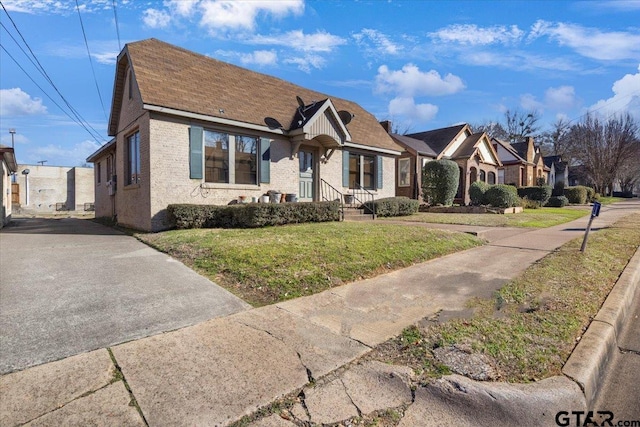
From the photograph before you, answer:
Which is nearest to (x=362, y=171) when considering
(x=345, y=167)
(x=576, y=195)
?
(x=345, y=167)

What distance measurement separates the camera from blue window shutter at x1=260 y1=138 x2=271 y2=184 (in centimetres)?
1294

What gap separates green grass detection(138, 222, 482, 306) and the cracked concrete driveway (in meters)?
0.38

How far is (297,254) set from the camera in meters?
6.23

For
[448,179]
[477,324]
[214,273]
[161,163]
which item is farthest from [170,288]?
[448,179]

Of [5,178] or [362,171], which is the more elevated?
[362,171]

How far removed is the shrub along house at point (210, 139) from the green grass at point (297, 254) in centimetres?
287

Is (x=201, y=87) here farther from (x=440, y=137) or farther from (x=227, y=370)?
(x=440, y=137)

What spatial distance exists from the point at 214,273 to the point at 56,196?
135 ft

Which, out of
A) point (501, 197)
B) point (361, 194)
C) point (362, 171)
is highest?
point (362, 171)

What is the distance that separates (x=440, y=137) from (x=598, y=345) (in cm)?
2636

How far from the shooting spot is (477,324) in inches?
140

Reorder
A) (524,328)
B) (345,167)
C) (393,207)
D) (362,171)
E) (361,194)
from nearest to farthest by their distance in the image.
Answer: (524,328) → (393,207) → (345,167) → (361,194) → (362,171)

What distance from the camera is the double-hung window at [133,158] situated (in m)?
11.8

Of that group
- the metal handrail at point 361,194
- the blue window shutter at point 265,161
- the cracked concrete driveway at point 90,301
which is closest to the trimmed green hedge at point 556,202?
the metal handrail at point 361,194
